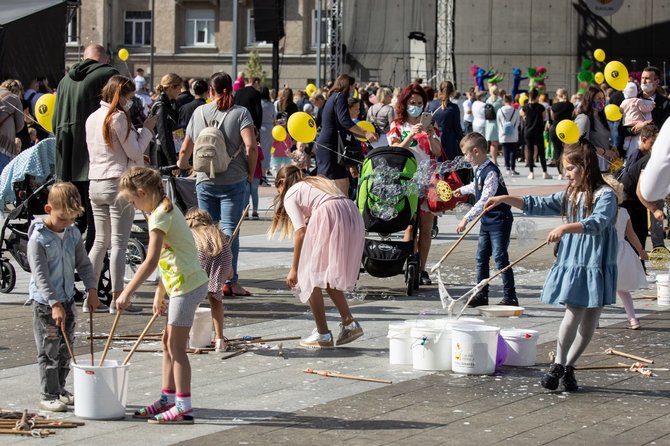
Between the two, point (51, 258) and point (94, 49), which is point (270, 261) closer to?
point (94, 49)

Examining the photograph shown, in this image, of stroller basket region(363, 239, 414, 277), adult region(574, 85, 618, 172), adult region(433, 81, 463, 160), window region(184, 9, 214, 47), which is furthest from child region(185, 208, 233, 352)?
window region(184, 9, 214, 47)

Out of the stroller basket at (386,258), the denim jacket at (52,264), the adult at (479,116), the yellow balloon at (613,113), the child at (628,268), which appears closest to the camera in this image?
the denim jacket at (52,264)

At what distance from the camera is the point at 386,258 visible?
11.6 m

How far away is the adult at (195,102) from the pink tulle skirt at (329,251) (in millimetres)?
5912

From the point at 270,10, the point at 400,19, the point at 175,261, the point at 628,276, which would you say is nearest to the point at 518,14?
the point at 400,19

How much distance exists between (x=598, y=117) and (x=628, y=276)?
28.8ft

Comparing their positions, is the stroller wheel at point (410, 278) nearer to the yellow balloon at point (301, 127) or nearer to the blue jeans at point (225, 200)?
the blue jeans at point (225, 200)

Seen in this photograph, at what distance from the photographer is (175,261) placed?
23.0 feet

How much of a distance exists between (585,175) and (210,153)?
401cm

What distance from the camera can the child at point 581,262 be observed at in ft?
25.3

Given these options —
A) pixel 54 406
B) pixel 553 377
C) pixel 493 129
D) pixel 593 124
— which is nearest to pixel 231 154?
pixel 553 377

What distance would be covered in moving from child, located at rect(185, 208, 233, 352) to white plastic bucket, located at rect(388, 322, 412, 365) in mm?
1160

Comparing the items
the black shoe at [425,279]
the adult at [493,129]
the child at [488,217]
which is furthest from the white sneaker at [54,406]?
the adult at [493,129]

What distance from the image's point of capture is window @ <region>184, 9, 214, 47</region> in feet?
200
